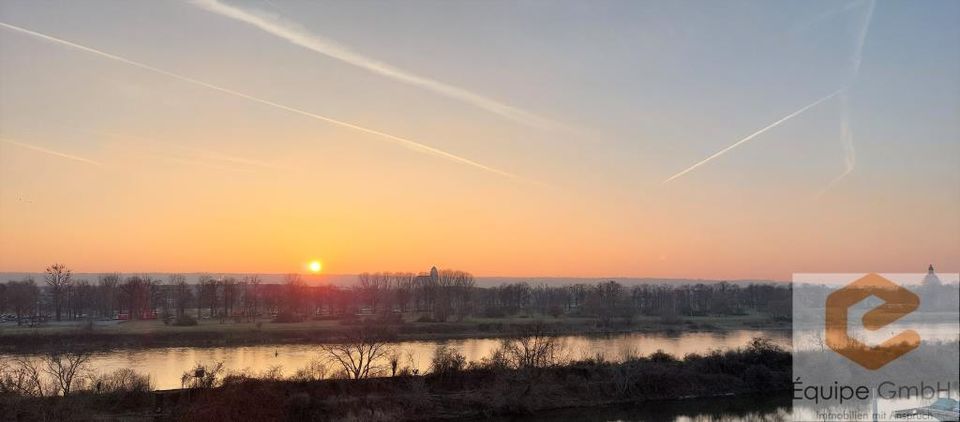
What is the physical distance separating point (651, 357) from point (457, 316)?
3628 centimetres

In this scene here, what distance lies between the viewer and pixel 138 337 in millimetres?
42531

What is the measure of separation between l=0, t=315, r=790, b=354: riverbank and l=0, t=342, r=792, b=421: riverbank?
53.4 feet

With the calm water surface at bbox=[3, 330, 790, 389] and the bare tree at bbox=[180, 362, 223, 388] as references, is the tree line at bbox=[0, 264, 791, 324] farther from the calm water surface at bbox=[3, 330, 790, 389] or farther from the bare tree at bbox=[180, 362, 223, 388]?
the bare tree at bbox=[180, 362, 223, 388]

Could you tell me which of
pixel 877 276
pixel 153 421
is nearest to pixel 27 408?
pixel 153 421

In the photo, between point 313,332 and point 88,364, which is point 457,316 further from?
point 88,364

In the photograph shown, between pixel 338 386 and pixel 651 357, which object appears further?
pixel 651 357

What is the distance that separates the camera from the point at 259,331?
46.8 meters

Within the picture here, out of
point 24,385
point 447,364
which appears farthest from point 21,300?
point 447,364

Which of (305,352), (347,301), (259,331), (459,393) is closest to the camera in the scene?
(459,393)

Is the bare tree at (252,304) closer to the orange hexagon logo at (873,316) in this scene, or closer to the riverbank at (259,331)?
the riverbank at (259,331)

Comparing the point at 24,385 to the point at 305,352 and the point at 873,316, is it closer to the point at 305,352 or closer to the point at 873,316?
the point at 305,352

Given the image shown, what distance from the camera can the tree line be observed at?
62.9 metres

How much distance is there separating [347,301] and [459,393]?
62170 millimetres

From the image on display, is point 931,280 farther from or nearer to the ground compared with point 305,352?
farther from the ground
